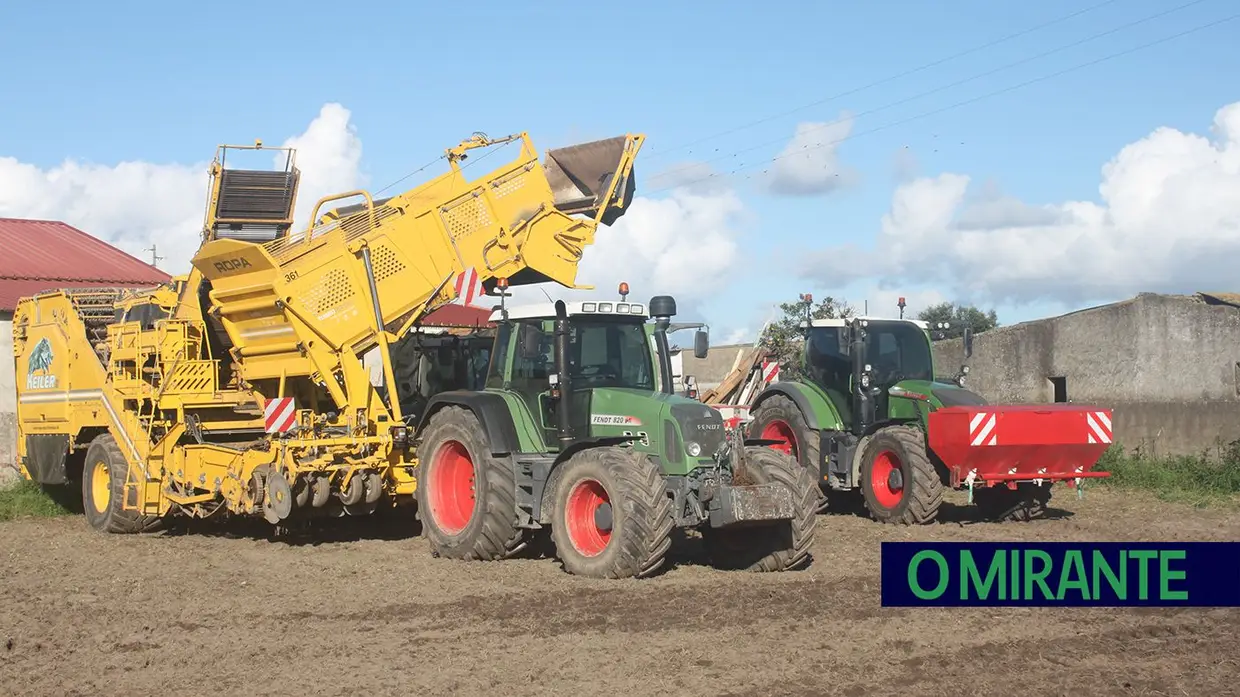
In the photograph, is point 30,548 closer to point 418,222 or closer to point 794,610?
point 418,222

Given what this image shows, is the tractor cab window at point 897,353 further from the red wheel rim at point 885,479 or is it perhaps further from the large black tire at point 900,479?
the red wheel rim at point 885,479

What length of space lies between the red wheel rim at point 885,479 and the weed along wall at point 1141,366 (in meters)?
6.40

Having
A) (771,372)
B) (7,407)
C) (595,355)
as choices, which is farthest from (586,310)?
(7,407)

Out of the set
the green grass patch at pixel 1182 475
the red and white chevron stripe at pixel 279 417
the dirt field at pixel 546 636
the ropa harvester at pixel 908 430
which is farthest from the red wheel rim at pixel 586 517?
the green grass patch at pixel 1182 475

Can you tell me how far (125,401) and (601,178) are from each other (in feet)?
19.2

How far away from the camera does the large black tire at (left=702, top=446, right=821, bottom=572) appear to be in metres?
10.3

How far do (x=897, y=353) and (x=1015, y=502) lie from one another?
207 centimetres

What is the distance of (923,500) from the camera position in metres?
13.3

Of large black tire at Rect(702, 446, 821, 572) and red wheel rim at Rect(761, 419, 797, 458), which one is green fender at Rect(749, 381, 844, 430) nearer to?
red wheel rim at Rect(761, 419, 797, 458)

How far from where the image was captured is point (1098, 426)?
13.3 m

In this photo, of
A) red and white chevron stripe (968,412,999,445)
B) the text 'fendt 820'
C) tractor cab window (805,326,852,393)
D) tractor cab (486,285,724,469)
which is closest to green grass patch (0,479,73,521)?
the text 'fendt 820'

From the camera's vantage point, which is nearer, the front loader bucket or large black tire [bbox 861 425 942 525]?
the front loader bucket

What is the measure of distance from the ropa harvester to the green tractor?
79.1 inches

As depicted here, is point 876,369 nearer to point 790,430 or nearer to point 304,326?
point 790,430
